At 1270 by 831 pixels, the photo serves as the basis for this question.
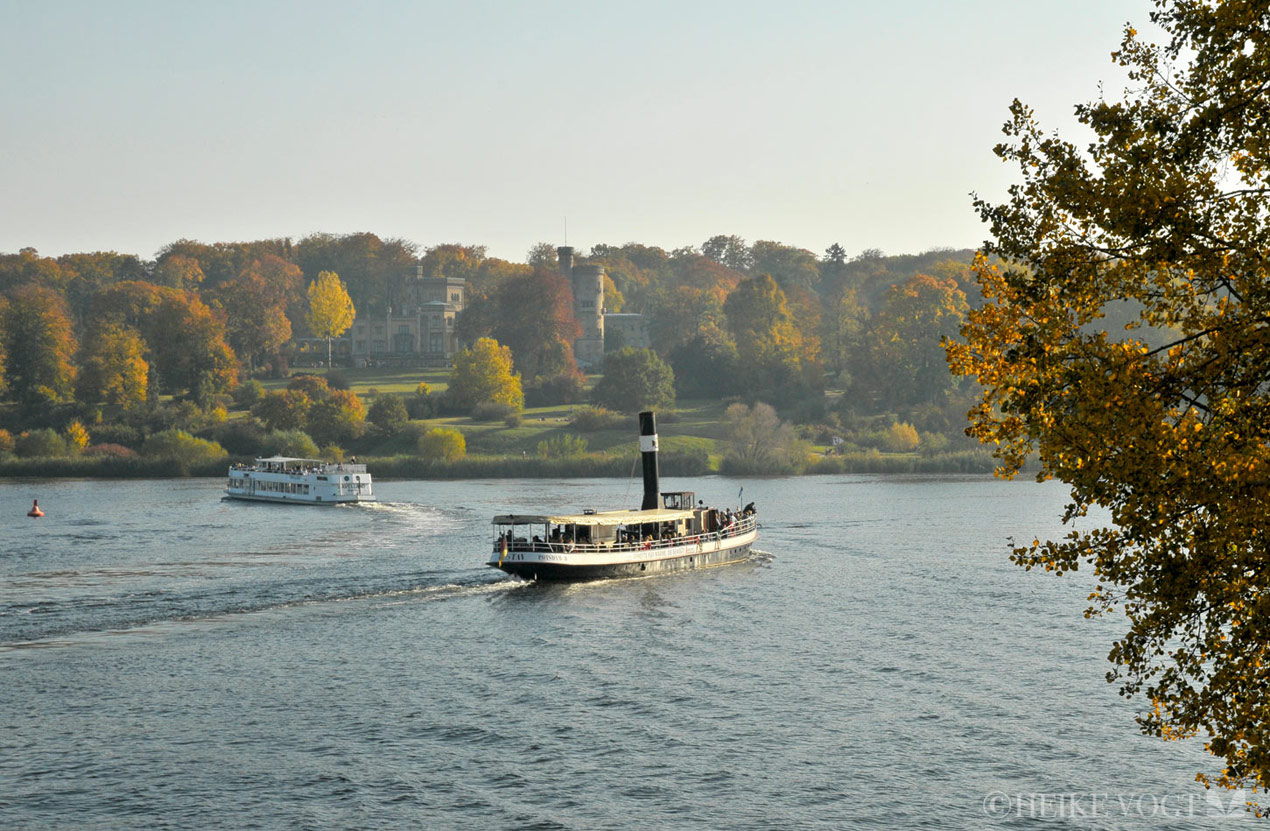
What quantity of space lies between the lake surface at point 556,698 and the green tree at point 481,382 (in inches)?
3627

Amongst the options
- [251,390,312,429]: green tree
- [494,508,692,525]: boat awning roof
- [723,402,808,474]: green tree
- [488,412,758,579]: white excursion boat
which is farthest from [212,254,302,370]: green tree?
[494,508,692,525]: boat awning roof

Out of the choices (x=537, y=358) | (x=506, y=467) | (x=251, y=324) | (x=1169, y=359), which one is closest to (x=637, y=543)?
(x=1169, y=359)

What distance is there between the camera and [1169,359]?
53.8 ft

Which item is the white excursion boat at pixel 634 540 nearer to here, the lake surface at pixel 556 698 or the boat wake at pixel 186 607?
the lake surface at pixel 556 698

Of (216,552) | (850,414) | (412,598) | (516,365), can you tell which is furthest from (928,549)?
(516,365)

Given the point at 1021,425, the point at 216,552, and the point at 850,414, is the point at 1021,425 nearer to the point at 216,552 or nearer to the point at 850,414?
the point at 216,552

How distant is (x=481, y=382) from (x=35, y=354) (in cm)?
5622

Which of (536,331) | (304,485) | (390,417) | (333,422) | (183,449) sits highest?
(536,331)

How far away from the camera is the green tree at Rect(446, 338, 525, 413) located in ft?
543

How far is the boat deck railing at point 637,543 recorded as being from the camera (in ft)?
204

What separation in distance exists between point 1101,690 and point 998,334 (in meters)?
27.1

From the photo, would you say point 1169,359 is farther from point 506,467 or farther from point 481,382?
point 481,382

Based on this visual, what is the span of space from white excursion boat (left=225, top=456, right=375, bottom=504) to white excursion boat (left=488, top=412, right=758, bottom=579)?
33.4 metres

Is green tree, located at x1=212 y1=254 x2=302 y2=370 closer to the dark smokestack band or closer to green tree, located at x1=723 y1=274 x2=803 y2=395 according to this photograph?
green tree, located at x1=723 y1=274 x2=803 y2=395
